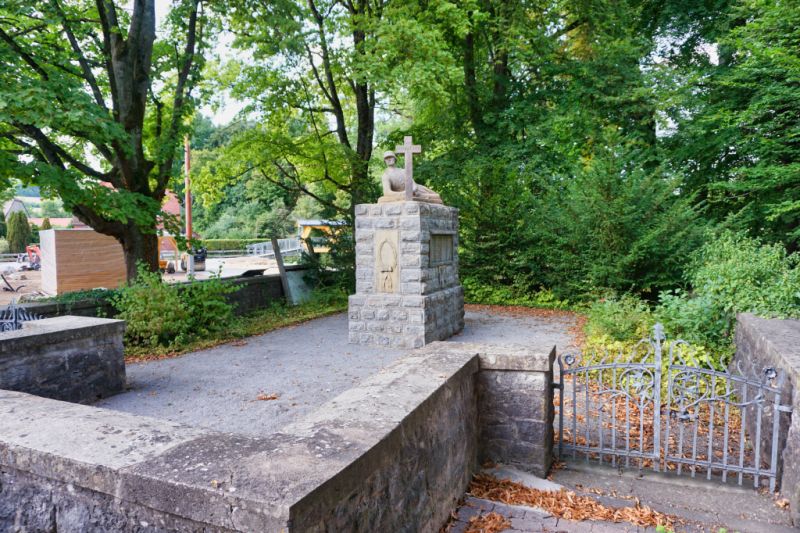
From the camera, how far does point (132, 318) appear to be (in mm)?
7945

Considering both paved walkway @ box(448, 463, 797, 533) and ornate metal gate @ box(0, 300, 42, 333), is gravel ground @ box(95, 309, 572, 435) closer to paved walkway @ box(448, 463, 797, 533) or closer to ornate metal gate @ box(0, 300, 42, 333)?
ornate metal gate @ box(0, 300, 42, 333)

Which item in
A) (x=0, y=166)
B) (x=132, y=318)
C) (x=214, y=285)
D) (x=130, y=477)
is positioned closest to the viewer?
(x=130, y=477)

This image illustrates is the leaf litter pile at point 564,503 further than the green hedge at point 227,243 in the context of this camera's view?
No

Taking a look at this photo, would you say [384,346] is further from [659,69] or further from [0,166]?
[659,69]

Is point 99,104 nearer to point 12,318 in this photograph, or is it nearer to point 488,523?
point 12,318

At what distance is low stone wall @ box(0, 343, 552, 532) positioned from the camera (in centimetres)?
161

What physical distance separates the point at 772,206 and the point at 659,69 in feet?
17.9

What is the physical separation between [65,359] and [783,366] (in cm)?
603

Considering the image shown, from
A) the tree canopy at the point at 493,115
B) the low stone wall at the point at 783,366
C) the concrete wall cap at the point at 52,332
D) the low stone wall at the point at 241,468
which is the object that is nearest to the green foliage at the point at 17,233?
the tree canopy at the point at 493,115

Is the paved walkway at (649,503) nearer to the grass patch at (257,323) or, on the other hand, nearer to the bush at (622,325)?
the bush at (622,325)

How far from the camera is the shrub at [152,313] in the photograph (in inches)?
313

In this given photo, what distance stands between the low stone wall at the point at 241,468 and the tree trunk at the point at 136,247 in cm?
786

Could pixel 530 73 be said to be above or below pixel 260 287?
above

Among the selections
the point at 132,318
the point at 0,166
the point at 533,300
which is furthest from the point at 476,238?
the point at 0,166
